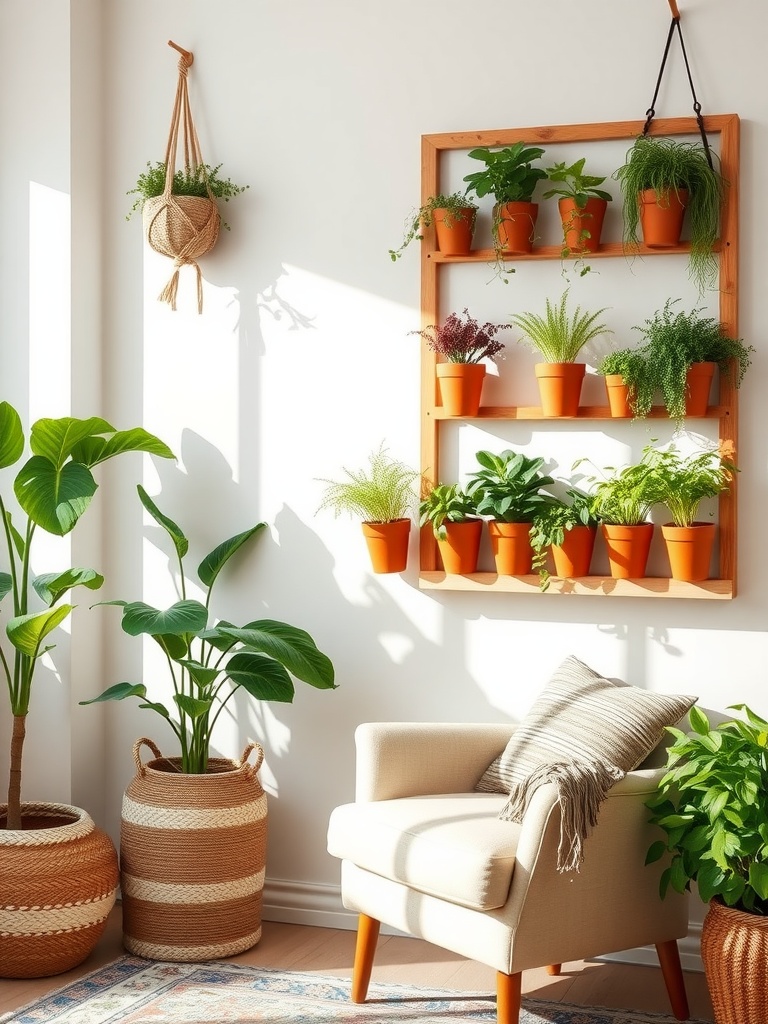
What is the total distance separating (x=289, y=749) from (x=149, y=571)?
705 millimetres

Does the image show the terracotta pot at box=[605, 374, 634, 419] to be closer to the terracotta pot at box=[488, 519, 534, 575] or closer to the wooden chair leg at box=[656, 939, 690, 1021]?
the terracotta pot at box=[488, 519, 534, 575]

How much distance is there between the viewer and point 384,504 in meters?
3.38

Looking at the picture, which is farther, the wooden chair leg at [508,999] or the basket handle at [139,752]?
the basket handle at [139,752]

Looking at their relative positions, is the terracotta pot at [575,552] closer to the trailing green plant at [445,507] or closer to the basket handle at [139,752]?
the trailing green plant at [445,507]

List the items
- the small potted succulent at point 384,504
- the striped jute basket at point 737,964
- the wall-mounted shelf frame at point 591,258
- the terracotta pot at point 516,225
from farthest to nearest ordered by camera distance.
Result: 1. the small potted succulent at point 384,504
2. the terracotta pot at point 516,225
3. the wall-mounted shelf frame at point 591,258
4. the striped jute basket at point 737,964

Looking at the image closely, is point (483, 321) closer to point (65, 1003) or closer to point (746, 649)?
point (746, 649)

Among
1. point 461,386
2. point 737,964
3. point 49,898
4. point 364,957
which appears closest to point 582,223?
point 461,386

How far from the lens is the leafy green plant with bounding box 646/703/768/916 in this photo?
2537 millimetres

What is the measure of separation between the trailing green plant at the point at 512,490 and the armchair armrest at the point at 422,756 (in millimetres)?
573

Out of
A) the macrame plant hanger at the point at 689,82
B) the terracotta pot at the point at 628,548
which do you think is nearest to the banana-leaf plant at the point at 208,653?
the terracotta pot at the point at 628,548

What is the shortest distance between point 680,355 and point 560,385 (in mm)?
329

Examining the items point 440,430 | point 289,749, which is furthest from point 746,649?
point 289,749

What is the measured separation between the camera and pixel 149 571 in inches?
147

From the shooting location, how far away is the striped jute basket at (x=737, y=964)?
251 cm
